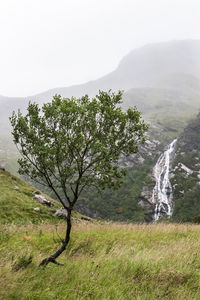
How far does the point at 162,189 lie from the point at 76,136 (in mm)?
61993

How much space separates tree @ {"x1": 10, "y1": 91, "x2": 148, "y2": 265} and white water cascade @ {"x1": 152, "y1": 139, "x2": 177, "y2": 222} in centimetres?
5099

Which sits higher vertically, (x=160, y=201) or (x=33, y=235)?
(x=33, y=235)

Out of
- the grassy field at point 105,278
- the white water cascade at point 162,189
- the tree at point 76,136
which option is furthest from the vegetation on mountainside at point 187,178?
the tree at point 76,136

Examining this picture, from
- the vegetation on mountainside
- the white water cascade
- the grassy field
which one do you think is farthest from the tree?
the white water cascade

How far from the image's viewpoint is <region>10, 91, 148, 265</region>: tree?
7926 millimetres

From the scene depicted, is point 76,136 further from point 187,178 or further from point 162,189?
point 187,178

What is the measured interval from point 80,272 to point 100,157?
13.7ft

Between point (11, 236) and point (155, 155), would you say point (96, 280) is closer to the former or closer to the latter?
point (11, 236)

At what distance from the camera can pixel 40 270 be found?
5949 millimetres

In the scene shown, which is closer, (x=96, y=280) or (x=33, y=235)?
(x=96, y=280)

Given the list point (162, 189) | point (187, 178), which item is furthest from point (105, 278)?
point (187, 178)

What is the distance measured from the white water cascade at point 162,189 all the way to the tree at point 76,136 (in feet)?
167

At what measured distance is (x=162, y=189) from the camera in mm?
64875

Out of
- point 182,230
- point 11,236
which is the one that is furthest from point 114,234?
point 11,236
